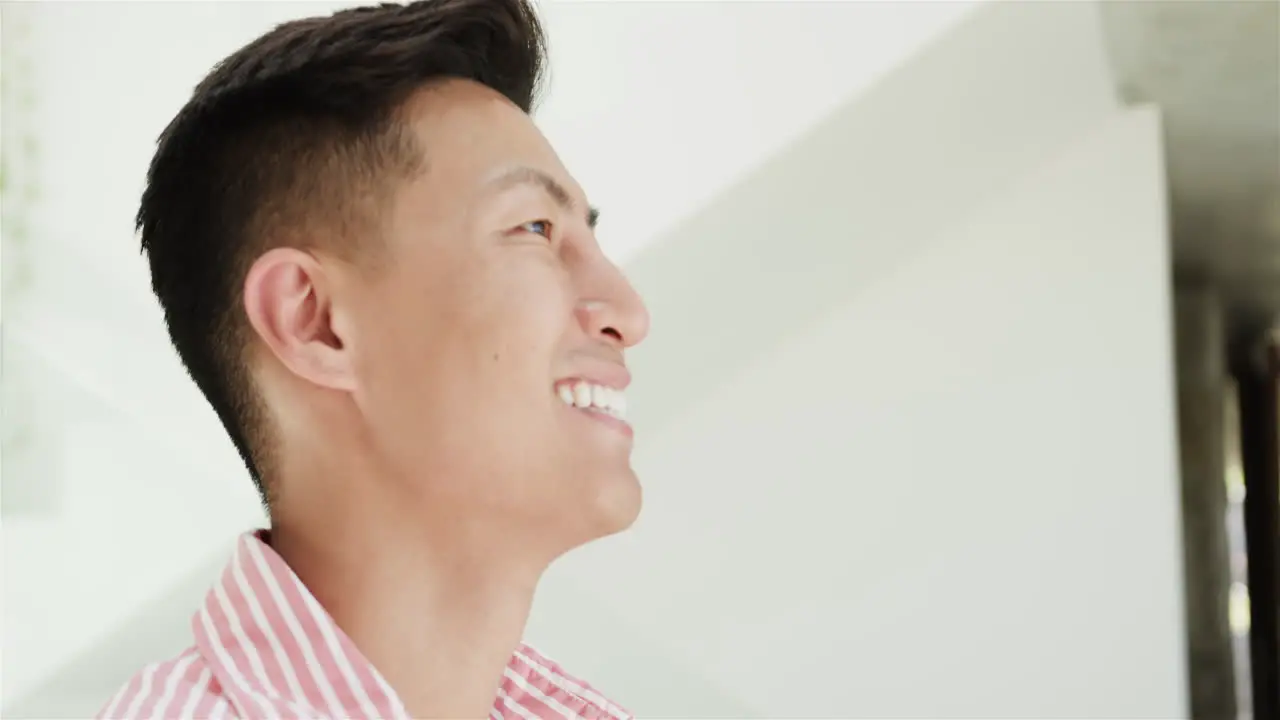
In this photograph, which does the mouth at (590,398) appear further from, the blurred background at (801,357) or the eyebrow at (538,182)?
the blurred background at (801,357)

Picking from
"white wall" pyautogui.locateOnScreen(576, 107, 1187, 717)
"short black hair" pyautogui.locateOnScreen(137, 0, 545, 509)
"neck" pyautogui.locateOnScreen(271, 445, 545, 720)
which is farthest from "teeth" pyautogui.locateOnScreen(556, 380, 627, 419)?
"white wall" pyautogui.locateOnScreen(576, 107, 1187, 717)

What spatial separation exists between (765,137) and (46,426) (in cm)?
105

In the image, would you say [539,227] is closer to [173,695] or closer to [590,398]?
[590,398]

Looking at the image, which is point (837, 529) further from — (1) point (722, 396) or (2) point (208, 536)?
(2) point (208, 536)

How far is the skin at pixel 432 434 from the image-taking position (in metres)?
0.98

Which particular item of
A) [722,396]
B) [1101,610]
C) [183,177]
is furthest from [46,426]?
[1101,610]

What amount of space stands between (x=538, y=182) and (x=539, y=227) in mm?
40

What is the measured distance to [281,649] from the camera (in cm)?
91

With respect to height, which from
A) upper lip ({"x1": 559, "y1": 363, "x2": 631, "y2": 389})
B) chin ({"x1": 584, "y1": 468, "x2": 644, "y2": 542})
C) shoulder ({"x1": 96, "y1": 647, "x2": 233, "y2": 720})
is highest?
upper lip ({"x1": 559, "y1": 363, "x2": 631, "y2": 389})

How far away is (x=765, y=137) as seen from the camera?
1725mm

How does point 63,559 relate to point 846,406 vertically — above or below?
below

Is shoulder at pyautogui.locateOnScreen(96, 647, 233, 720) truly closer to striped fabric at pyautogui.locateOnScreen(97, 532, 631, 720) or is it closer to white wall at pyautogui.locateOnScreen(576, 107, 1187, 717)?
striped fabric at pyautogui.locateOnScreen(97, 532, 631, 720)

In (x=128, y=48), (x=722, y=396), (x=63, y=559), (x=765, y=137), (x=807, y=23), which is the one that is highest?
(x=807, y=23)

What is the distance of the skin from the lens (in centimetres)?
98
